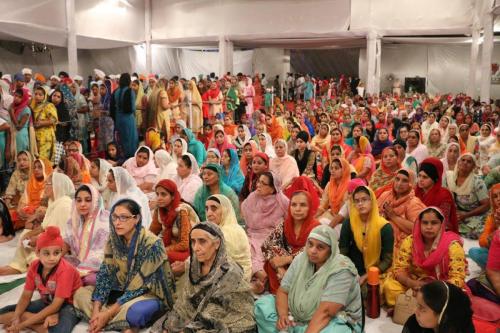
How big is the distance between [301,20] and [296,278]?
35.5 feet

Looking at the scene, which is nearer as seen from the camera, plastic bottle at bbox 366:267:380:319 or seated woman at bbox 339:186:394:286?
plastic bottle at bbox 366:267:380:319

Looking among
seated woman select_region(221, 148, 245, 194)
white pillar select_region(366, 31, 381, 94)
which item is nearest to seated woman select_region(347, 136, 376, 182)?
seated woman select_region(221, 148, 245, 194)

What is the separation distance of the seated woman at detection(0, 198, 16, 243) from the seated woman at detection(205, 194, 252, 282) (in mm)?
1972

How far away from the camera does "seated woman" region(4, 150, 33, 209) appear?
4797 millimetres

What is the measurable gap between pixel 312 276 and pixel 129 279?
103 centimetres

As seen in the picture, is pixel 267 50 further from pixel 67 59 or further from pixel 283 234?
pixel 283 234

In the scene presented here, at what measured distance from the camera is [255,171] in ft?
15.6

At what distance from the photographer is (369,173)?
17.5 feet

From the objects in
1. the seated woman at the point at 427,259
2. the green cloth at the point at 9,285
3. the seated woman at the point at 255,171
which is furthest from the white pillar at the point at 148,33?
the seated woman at the point at 427,259

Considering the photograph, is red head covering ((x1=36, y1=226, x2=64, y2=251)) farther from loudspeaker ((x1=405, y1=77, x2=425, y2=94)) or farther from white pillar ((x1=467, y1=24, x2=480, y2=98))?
loudspeaker ((x1=405, y1=77, x2=425, y2=94))

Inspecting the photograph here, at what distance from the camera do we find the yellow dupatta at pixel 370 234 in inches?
122

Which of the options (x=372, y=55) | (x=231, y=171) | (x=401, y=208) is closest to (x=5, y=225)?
(x=231, y=171)

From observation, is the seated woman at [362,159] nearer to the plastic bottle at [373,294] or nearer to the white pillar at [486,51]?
the plastic bottle at [373,294]

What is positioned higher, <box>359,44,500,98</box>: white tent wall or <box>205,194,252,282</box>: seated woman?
<box>359,44,500,98</box>: white tent wall
